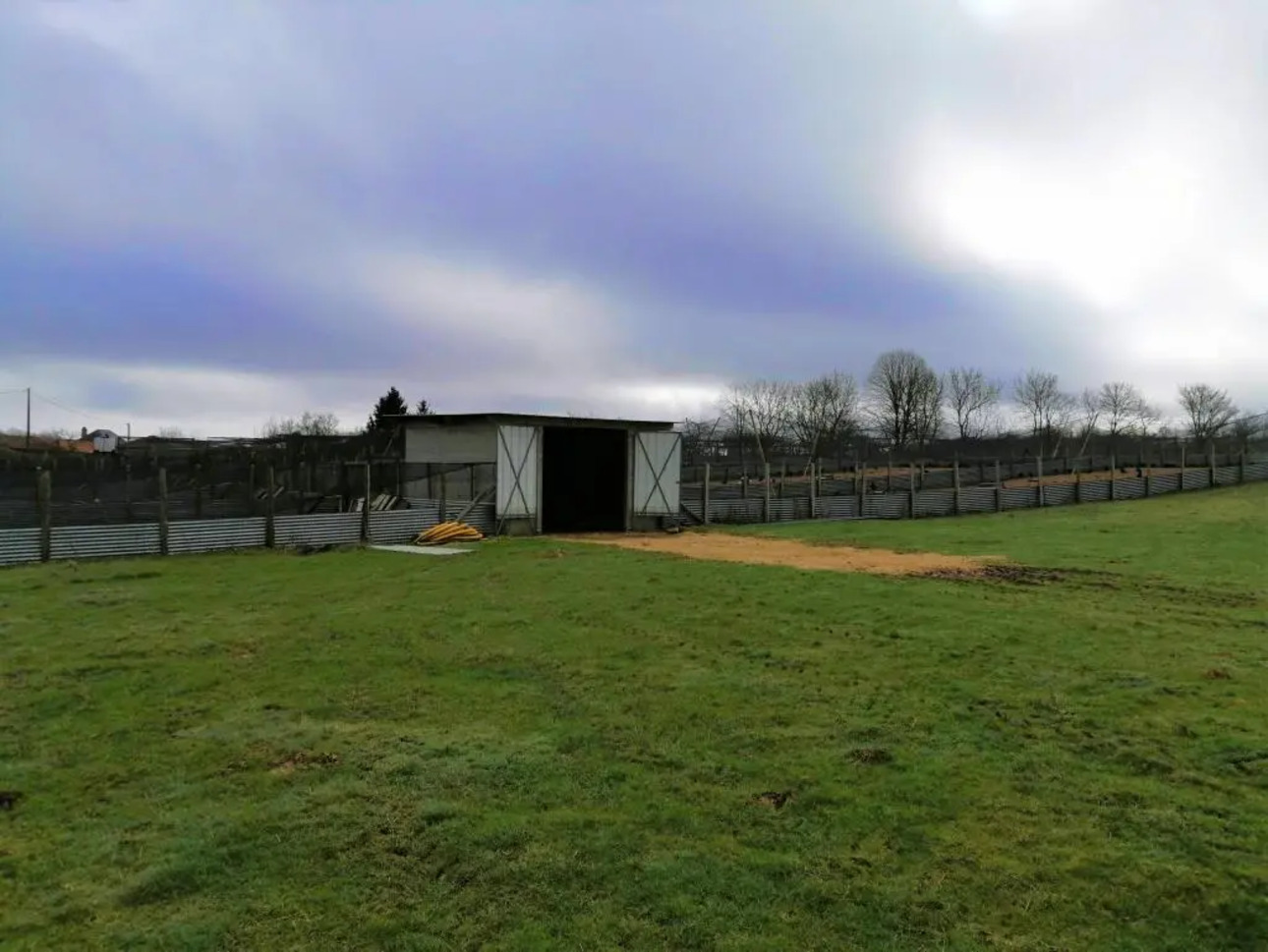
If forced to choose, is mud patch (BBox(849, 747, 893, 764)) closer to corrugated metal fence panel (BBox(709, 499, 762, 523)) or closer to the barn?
the barn

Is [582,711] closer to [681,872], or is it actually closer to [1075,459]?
[681,872]

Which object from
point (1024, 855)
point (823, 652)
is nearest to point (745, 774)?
point (1024, 855)

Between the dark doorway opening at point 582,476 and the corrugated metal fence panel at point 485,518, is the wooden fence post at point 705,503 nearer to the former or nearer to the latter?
the dark doorway opening at point 582,476

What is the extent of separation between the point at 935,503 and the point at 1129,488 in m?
10.6

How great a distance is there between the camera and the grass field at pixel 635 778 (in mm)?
3432

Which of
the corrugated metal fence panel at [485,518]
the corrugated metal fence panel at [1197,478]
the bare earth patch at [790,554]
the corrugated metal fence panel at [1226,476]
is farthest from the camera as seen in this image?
the corrugated metal fence panel at [1226,476]

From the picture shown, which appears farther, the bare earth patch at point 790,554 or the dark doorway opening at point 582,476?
the dark doorway opening at point 582,476

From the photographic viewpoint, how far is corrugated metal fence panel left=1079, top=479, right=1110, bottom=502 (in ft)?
111

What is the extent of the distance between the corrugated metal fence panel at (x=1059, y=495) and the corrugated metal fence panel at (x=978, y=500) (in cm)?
270

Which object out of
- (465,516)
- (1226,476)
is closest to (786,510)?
(465,516)

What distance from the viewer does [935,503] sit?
99.2ft

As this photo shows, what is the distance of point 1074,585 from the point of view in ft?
40.2

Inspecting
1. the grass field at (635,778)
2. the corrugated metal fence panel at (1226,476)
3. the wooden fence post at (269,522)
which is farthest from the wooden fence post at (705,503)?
the corrugated metal fence panel at (1226,476)

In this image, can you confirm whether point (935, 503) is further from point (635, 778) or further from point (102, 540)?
point (635, 778)
